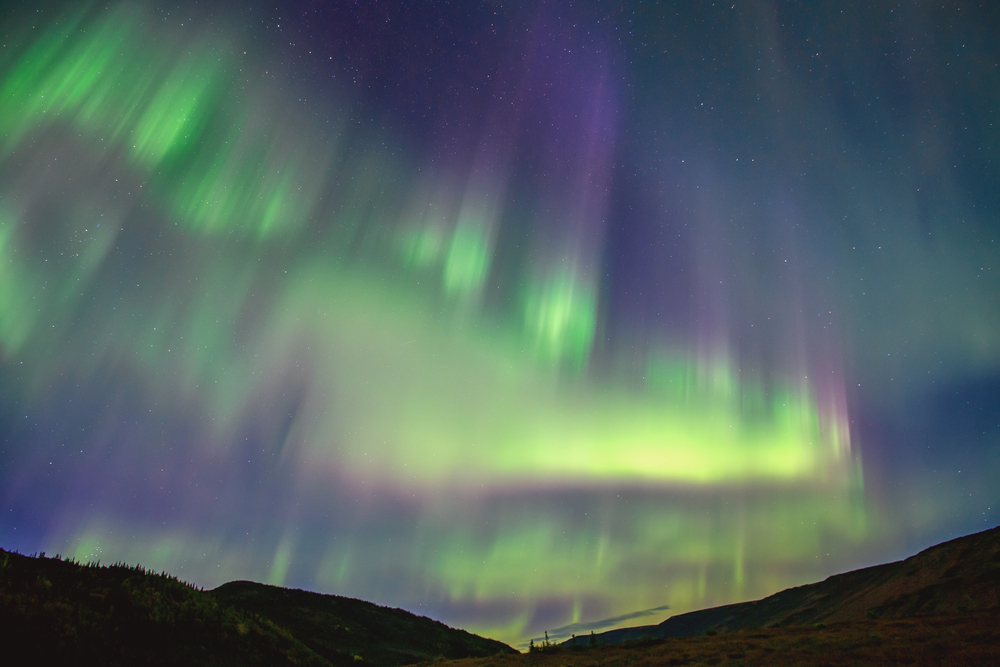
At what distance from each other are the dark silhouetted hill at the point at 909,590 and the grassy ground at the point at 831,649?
6.00 metres

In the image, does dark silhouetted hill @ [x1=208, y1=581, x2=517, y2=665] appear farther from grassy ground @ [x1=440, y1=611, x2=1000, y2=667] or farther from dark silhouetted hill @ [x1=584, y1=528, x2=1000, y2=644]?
dark silhouetted hill @ [x1=584, y1=528, x2=1000, y2=644]

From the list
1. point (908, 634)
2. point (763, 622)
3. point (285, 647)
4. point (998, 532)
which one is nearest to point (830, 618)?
point (998, 532)

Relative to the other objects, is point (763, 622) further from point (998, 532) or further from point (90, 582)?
point (90, 582)

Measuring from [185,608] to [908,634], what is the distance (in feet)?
105

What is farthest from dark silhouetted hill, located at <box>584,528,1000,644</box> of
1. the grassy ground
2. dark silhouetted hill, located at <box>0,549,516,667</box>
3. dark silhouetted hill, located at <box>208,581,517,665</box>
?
dark silhouetted hill, located at <box>0,549,516,667</box>

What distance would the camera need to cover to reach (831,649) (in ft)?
68.2

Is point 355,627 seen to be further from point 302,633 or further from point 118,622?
point 118,622

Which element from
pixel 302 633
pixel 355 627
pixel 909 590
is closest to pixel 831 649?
pixel 909 590

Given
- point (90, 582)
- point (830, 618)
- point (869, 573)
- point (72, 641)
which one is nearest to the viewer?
point (72, 641)

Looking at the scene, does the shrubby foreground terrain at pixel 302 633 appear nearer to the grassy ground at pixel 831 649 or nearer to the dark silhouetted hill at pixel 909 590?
the grassy ground at pixel 831 649

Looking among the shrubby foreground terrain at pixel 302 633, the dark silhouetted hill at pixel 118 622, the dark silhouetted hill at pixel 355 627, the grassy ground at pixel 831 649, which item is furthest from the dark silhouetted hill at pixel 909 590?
the dark silhouetted hill at pixel 118 622

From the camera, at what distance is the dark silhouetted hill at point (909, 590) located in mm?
37625

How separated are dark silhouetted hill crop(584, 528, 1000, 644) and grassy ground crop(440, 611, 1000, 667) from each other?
236 inches

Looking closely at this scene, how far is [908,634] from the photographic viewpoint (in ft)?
72.6
